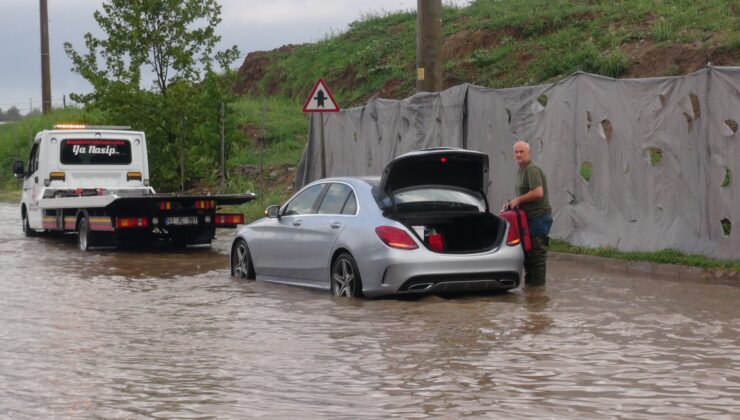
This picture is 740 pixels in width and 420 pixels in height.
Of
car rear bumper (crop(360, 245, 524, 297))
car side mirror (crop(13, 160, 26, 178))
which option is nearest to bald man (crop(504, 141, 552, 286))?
car rear bumper (crop(360, 245, 524, 297))

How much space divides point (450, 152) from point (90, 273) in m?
6.06

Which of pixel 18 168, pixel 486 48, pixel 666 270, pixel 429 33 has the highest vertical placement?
pixel 486 48

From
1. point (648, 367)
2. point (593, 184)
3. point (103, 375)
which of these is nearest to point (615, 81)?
point (593, 184)

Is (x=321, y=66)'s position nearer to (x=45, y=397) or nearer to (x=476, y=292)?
(x=476, y=292)

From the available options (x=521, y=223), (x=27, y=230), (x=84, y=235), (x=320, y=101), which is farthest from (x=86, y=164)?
(x=521, y=223)

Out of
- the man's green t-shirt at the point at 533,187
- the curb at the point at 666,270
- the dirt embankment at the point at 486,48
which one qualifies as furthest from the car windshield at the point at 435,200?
the dirt embankment at the point at 486,48

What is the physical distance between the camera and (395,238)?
40.9 feet

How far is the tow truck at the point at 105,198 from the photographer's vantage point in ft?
67.5

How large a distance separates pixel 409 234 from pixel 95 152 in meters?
12.5

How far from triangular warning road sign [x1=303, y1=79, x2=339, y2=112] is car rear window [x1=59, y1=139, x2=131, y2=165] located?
145 inches

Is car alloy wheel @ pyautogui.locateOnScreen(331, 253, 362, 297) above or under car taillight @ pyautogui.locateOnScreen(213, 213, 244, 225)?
under

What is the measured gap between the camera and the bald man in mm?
13898

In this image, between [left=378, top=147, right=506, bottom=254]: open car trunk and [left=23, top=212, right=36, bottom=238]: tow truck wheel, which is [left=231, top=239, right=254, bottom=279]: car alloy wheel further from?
[left=23, top=212, right=36, bottom=238]: tow truck wheel

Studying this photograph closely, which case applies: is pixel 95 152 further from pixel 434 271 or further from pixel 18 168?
pixel 434 271
